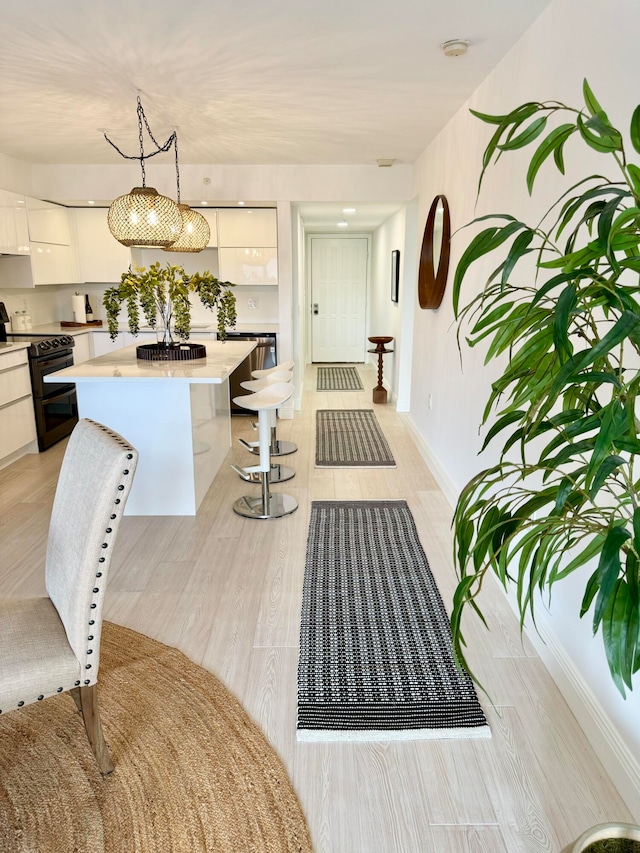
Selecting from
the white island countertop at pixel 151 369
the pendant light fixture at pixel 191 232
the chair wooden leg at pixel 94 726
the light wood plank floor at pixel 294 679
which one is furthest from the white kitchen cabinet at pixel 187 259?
the chair wooden leg at pixel 94 726

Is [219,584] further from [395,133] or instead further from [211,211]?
[211,211]

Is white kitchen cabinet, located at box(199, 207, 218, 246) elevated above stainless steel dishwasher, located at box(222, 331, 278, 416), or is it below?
above

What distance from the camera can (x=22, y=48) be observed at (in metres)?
2.71

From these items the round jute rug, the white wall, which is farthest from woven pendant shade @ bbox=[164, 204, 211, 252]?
the round jute rug

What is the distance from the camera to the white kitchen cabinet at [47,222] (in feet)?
17.0

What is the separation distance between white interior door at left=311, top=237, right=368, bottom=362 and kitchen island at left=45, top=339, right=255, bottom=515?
6243 millimetres

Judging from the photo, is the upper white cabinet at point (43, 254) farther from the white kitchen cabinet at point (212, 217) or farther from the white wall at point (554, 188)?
the white wall at point (554, 188)

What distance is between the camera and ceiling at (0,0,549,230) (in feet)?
7.72

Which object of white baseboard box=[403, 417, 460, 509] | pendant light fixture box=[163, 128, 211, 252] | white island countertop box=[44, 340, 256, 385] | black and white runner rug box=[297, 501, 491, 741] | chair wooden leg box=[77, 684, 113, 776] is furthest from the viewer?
pendant light fixture box=[163, 128, 211, 252]

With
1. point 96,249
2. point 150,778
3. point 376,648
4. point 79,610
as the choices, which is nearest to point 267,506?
point 376,648

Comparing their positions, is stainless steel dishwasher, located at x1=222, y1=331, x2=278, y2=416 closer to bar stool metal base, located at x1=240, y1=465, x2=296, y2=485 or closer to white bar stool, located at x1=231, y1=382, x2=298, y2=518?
bar stool metal base, located at x1=240, y1=465, x2=296, y2=485

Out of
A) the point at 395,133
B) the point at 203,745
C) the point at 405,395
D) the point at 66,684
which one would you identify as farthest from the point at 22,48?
Answer: the point at 405,395

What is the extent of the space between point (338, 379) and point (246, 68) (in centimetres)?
561

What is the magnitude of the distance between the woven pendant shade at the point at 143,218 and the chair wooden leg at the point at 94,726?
2.65 meters
